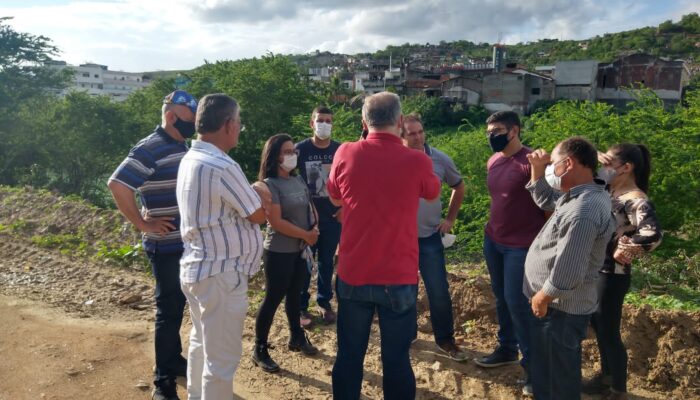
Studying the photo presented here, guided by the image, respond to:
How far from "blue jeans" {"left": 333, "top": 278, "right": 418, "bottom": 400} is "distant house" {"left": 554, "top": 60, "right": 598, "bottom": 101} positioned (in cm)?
4981

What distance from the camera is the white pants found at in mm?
2719

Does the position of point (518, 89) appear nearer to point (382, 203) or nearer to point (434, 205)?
point (434, 205)

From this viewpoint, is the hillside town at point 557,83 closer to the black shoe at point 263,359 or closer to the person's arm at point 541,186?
the black shoe at point 263,359

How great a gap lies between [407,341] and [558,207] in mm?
1127

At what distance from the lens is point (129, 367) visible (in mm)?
3988

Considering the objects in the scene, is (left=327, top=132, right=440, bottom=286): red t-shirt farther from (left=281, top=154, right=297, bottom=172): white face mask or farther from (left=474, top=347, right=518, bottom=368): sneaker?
(left=474, top=347, right=518, bottom=368): sneaker

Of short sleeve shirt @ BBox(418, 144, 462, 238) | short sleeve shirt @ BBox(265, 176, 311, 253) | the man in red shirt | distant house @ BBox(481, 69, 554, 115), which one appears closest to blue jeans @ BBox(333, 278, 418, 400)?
the man in red shirt

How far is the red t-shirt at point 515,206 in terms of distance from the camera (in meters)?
3.51

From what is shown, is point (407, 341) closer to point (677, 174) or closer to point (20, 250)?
point (677, 174)

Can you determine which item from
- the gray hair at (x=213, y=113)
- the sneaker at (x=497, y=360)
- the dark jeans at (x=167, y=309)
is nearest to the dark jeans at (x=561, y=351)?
the sneaker at (x=497, y=360)

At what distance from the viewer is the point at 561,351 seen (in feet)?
9.00

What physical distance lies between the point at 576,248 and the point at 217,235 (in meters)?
1.89

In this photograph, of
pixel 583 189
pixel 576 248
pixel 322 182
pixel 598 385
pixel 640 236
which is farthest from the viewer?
pixel 322 182

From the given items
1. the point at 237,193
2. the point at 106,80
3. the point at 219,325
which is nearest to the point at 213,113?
the point at 237,193
